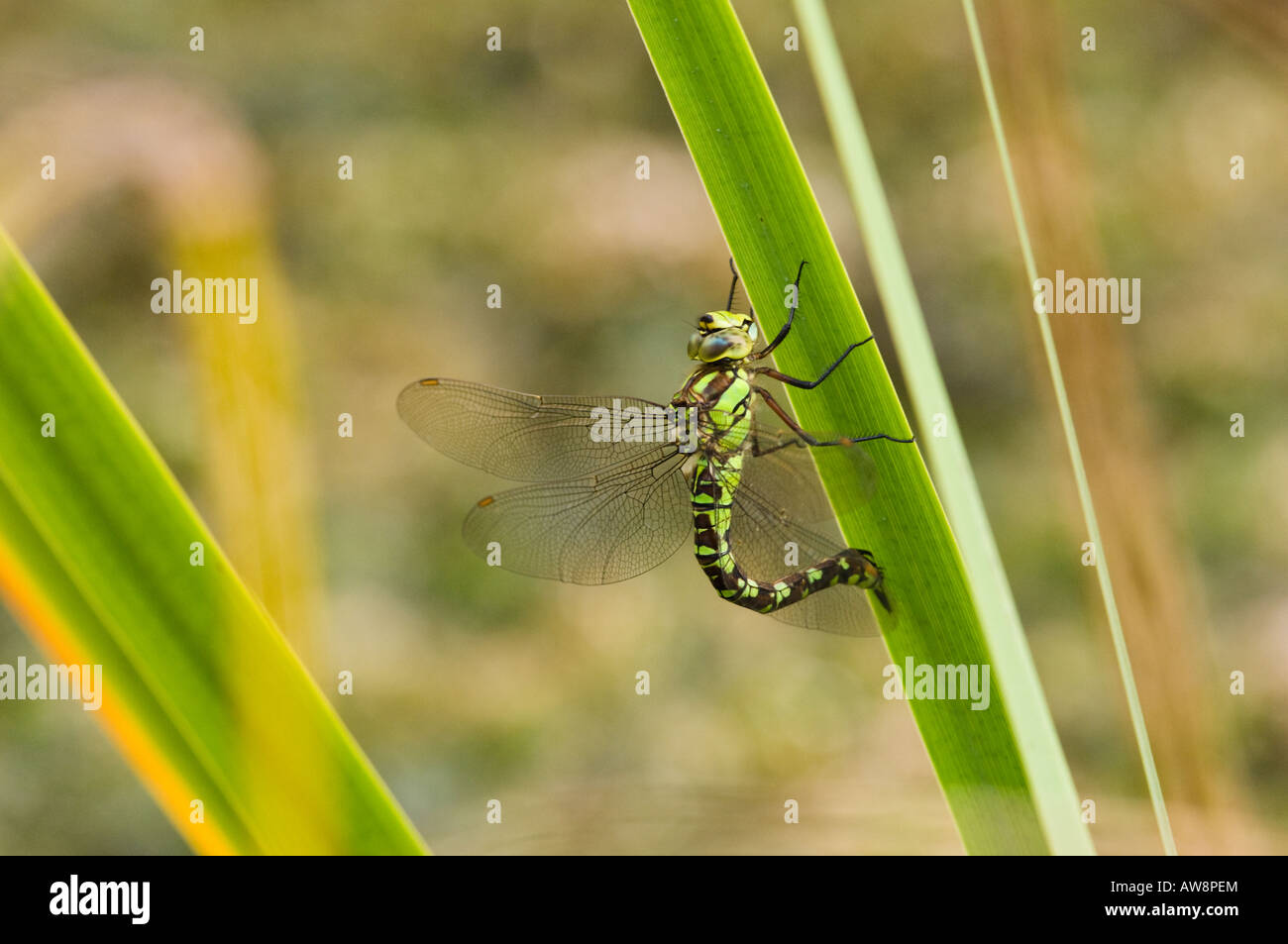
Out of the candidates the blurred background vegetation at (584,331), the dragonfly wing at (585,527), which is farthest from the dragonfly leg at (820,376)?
the blurred background vegetation at (584,331)

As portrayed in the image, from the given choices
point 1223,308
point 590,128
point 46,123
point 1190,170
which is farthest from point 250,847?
point 1190,170

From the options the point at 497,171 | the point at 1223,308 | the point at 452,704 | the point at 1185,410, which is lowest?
the point at 452,704

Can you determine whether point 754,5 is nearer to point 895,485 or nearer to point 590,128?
point 590,128

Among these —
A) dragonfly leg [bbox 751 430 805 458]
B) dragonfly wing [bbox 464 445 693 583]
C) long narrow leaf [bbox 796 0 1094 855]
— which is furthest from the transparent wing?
long narrow leaf [bbox 796 0 1094 855]

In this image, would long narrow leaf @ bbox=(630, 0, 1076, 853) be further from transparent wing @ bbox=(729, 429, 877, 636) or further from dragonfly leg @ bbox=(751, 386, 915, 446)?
transparent wing @ bbox=(729, 429, 877, 636)

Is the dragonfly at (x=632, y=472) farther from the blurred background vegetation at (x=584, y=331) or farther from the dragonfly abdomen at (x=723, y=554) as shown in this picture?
the blurred background vegetation at (x=584, y=331)

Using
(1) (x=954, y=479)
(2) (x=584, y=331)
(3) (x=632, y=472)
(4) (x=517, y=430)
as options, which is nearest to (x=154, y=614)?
(4) (x=517, y=430)
